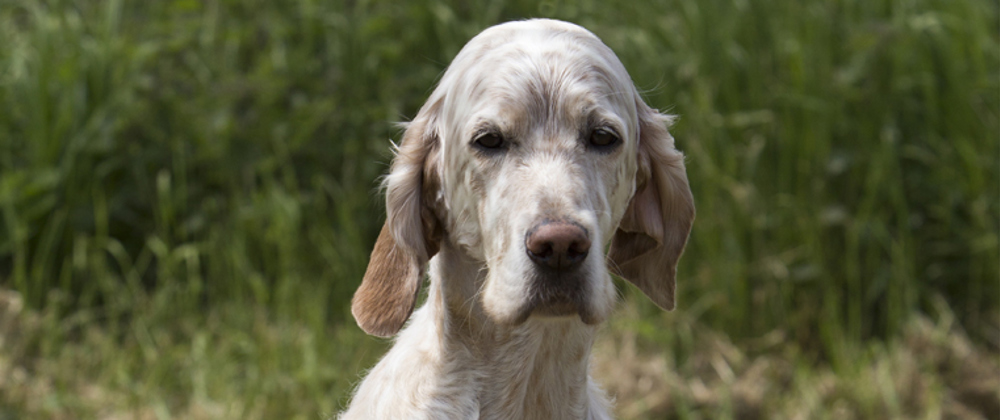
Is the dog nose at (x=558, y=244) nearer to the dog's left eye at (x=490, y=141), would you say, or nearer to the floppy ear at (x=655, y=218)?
the dog's left eye at (x=490, y=141)

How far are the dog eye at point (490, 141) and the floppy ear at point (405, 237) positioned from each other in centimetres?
24

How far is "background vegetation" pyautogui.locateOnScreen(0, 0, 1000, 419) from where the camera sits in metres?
4.50

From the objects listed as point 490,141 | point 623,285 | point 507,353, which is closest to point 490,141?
point 490,141

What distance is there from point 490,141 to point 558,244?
12.7 inches

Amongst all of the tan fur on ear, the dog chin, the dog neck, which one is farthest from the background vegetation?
the dog chin

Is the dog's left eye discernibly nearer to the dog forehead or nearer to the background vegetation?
the dog forehead

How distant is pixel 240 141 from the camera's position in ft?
16.6

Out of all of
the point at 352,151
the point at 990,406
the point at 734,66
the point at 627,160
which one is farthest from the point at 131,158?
the point at 990,406

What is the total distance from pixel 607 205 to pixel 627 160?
0.57 ft

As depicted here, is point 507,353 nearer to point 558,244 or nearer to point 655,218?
point 558,244

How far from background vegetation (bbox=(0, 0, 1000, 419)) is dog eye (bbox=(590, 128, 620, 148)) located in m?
2.26

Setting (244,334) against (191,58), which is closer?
(244,334)

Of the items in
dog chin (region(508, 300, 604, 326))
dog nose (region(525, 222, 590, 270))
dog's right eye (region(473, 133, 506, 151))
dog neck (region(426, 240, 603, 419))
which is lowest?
dog neck (region(426, 240, 603, 419))

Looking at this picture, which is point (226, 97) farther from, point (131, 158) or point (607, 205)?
point (607, 205)
